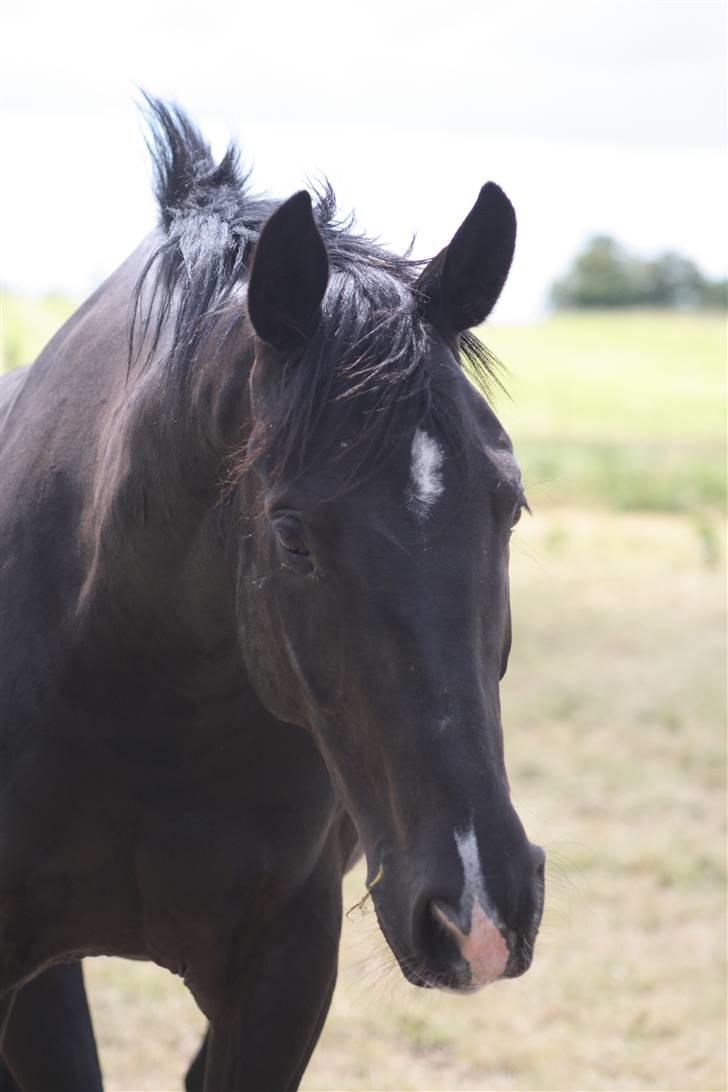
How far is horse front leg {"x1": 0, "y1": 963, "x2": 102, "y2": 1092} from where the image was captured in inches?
112

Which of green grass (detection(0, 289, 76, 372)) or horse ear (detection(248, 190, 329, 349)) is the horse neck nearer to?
horse ear (detection(248, 190, 329, 349))

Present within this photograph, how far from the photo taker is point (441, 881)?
1.66 metres

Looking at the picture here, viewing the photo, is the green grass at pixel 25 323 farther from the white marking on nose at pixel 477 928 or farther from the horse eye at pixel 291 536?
the white marking on nose at pixel 477 928

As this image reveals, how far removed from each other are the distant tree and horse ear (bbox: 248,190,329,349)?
145 ft

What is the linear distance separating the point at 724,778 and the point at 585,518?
8019 mm

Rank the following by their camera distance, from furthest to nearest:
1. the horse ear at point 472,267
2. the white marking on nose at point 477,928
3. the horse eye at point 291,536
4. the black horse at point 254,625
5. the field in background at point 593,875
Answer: the field in background at point 593,875, the horse ear at point 472,267, the horse eye at point 291,536, the black horse at point 254,625, the white marking on nose at point 477,928

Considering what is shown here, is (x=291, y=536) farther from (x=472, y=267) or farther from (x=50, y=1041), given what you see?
(x=50, y=1041)

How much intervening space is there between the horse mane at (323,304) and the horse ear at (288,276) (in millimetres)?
34

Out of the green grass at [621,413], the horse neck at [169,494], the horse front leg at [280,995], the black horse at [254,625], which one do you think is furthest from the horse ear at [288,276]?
the green grass at [621,413]

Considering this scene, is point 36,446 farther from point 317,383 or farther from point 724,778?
point 724,778

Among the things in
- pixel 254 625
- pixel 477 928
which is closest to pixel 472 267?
pixel 254 625

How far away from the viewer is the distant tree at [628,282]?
4650 cm

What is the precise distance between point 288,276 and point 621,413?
20.3 meters

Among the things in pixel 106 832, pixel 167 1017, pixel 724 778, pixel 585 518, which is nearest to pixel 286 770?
pixel 106 832
